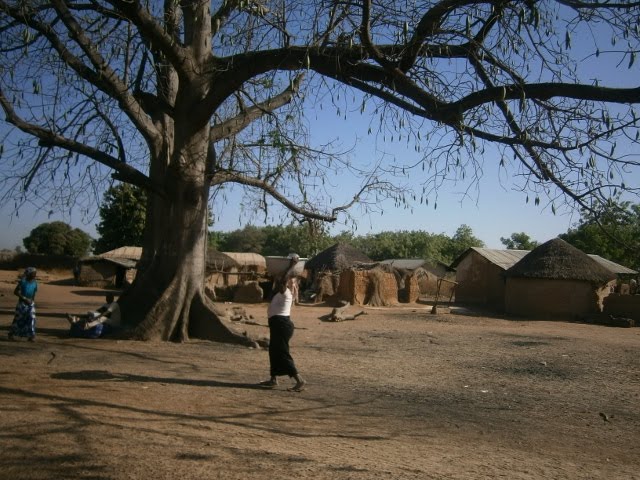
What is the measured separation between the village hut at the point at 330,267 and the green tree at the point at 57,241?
28152mm

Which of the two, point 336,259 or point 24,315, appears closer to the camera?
point 24,315

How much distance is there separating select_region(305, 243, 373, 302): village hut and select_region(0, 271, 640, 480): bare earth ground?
54.6 feet

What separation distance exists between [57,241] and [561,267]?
44111 mm

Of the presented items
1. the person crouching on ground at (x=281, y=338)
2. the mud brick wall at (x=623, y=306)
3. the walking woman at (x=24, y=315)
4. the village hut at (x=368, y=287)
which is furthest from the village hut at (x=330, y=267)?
the person crouching on ground at (x=281, y=338)

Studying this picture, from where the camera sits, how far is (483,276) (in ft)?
114

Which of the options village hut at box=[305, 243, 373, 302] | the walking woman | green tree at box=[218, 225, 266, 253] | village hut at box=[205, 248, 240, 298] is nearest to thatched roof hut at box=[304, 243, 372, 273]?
village hut at box=[305, 243, 373, 302]

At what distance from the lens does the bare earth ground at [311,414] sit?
14.3ft

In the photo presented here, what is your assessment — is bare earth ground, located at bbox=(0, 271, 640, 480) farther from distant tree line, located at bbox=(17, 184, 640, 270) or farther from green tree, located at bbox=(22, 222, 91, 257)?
green tree, located at bbox=(22, 222, 91, 257)

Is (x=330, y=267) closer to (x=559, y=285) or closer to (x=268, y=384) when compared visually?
(x=559, y=285)

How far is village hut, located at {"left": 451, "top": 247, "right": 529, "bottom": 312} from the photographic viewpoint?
33.5 m

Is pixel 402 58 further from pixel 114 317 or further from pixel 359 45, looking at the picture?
pixel 114 317

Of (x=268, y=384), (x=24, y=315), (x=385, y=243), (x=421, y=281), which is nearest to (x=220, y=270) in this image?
(x=421, y=281)

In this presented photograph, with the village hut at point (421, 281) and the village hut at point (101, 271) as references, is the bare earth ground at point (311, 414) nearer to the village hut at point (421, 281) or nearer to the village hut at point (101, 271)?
the village hut at point (421, 281)

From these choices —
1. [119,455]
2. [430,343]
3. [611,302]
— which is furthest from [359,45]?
[611,302]
